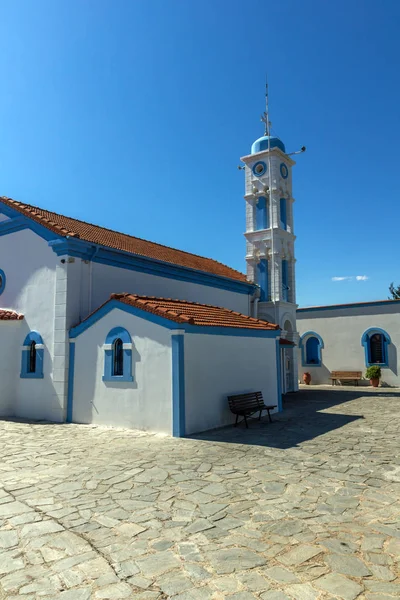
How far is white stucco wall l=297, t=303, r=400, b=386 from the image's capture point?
2289cm

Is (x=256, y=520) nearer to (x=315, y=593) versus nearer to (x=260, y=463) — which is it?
(x=315, y=593)

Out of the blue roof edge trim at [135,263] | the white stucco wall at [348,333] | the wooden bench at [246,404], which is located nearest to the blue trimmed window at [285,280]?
the blue roof edge trim at [135,263]

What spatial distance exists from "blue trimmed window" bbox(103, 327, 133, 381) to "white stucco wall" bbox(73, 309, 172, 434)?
14 centimetres

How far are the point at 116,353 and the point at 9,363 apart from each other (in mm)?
4087

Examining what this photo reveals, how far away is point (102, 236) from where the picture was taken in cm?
1589

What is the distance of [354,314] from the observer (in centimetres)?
2408

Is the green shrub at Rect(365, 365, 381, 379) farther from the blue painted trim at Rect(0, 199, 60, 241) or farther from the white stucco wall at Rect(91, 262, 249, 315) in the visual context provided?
the blue painted trim at Rect(0, 199, 60, 241)

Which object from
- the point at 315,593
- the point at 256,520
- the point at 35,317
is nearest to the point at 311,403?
the point at 35,317

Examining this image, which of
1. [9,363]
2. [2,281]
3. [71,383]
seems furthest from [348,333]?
[2,281]

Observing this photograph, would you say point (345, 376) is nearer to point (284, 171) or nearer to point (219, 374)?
point (284, 171)

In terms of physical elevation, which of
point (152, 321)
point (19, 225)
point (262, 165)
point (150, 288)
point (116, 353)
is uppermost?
point (262, 165)

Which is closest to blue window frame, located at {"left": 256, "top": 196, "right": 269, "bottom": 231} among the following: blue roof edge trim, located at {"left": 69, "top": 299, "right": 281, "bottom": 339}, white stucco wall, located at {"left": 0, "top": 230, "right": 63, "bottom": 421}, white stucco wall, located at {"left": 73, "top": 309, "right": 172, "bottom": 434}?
blue roof edge trim, located at {"left": 69, "top": 299, "right": 281, "bottom": 339}

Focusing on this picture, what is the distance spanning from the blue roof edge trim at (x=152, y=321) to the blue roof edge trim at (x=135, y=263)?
2166mm

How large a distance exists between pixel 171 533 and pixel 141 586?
1.05 metres
